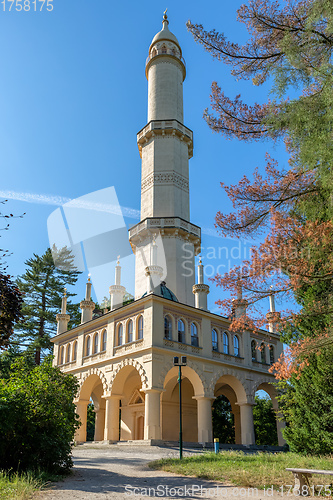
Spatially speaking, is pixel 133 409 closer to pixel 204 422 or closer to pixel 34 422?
pixel 204 422

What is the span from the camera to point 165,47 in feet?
132

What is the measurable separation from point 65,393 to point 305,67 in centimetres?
1136

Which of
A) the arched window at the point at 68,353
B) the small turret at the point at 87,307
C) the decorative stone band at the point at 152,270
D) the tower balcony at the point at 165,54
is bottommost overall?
the arched window at the point at 68,353

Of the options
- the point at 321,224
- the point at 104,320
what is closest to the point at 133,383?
the point at 104,320

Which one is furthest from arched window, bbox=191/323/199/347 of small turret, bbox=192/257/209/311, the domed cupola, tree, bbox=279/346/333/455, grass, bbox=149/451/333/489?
the domed cupola

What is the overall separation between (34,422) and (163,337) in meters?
13.9

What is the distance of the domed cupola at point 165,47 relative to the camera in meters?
40.0

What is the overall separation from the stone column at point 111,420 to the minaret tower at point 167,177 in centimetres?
808

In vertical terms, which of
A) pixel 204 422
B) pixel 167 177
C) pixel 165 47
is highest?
pixel 165 47

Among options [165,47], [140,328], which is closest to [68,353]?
[140,328]

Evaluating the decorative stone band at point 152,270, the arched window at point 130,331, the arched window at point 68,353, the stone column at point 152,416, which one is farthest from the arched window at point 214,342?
the arched window at point 68,353

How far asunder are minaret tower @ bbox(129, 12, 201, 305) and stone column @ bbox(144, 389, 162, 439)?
9040 mm

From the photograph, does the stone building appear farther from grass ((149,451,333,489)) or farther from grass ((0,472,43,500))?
grass ((0,472,43,500))

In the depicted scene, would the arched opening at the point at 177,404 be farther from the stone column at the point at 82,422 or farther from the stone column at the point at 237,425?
the stone column at the point at 82,422
